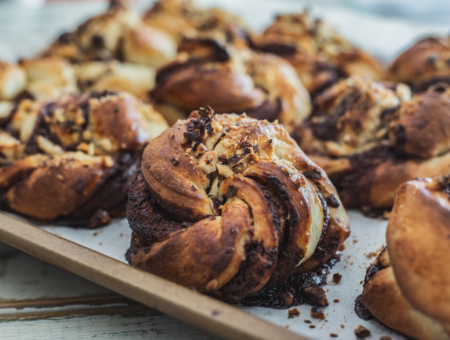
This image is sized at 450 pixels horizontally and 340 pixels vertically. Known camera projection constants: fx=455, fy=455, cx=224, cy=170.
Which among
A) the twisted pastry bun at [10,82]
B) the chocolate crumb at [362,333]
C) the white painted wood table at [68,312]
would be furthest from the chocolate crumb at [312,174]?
the twisted pastry bun at [10,82]

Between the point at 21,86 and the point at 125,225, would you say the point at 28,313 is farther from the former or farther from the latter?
the point at 21,86

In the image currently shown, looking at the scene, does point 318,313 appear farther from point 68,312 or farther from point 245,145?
point 68,312

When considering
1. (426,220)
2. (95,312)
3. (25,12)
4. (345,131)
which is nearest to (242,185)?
(426,220)

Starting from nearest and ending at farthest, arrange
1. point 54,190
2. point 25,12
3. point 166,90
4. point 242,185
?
point 242,185 < point 54,190 < point 166,90 < point 25,12

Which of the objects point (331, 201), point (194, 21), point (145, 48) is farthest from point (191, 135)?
point (194, 21)

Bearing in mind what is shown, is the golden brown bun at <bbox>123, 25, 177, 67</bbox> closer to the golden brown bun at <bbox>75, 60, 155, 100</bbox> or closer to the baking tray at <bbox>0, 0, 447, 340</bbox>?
the golden brown bun at <bbox>75, 60, 155, 100</bbox>

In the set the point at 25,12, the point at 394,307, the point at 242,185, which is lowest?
the point at 25,12
